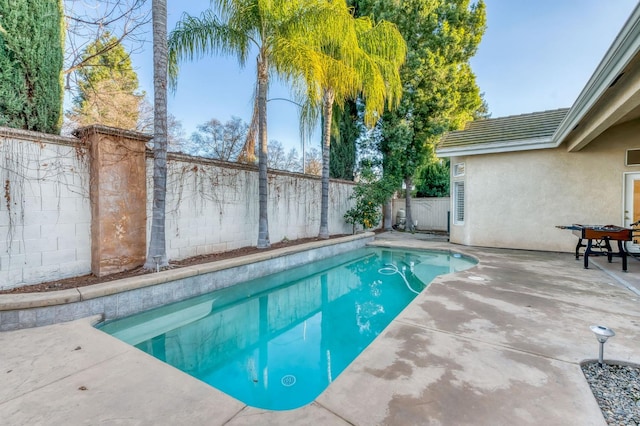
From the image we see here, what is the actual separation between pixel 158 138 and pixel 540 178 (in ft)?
31.7

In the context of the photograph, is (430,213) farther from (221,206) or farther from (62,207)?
(62,207)

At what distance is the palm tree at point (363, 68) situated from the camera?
790cm

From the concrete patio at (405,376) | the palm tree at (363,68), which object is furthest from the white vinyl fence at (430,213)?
the concrete patio at (405,376)

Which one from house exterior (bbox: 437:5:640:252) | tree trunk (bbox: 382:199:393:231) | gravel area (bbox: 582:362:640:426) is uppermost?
house exterior (bbox: 437:5:640:252)

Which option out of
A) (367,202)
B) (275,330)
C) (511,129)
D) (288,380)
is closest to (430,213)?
(367,202)

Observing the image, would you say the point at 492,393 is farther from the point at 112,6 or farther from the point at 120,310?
the point at 112,6

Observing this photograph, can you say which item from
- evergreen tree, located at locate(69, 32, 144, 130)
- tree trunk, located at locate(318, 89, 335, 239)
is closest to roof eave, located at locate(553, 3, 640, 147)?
tree trunk, located at locate(318, 89, 335, 239)

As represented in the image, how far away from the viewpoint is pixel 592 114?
5.50 metres

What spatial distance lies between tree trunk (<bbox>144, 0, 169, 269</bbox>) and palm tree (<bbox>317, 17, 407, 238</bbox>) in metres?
3.61

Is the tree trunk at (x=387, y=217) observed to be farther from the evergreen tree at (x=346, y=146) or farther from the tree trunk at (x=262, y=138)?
the tree trunk at (x=262, y=138)

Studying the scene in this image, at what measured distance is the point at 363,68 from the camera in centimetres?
838

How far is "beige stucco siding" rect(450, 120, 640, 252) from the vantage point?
24.6 ft

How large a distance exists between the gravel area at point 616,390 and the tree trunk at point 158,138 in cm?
559

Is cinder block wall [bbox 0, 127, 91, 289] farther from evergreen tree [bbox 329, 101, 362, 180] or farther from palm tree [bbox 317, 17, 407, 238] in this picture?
evergreen tree [bbox 329, 101, 362, 180]
